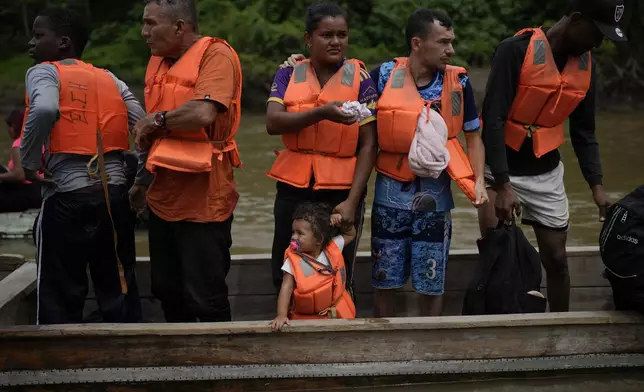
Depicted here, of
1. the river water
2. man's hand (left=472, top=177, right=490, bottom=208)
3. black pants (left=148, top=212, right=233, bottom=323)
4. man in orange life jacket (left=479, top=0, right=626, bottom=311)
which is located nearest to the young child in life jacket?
black pants (left=148, top=212, right=233, bottom=323)

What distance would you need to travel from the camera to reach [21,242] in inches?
306

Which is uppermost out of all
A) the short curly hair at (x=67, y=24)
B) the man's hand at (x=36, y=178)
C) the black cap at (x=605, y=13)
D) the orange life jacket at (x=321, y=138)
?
the black cap at (x=605, y=13)

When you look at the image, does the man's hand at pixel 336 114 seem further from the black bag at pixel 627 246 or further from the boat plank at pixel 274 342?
the black bag at pixel 627 246

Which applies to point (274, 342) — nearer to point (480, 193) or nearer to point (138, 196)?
point (138, 196)

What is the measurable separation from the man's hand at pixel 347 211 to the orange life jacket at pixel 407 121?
0.27 m

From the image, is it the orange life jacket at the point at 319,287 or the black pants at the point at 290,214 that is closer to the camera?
the orange life jacket at the point at 319,287

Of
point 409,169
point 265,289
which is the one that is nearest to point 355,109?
point 409,169

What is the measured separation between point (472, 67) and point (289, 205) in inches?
499

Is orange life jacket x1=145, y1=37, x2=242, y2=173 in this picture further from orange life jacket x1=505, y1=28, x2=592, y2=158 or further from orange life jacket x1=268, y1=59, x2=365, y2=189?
orange life jacket x1=505, y1=28, x2=592, y2=158

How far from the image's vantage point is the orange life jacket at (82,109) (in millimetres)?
4379

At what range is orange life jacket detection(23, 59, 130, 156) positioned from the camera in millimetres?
4379

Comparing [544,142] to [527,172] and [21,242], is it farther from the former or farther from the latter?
[21,242]

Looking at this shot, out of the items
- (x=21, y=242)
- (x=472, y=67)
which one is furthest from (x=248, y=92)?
(x=21, y=242)

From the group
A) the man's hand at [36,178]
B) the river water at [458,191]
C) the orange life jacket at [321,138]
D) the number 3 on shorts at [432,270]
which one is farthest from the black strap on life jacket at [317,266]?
the river water at [458,191]
